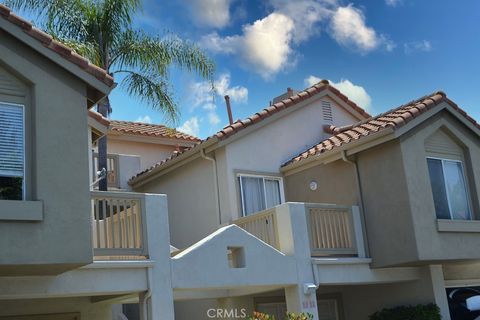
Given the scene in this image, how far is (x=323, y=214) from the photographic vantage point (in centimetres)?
1493

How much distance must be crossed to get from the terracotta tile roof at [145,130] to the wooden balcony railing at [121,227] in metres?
9.43

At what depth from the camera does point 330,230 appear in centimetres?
1501

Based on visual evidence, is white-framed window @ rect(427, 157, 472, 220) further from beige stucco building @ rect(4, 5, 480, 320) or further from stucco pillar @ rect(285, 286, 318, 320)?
stucco pillar @ rect(285, 286, 318, 320)

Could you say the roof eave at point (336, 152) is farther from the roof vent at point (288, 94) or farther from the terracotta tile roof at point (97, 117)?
the terracotta tile roof at point (97, 117)

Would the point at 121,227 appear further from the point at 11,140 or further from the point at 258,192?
the point at 258,192

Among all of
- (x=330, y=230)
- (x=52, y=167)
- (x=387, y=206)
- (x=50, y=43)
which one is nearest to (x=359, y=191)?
(x=387, y=206)

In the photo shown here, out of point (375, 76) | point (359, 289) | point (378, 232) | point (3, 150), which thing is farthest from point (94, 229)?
point (375, 76)

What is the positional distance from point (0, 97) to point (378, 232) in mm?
9093

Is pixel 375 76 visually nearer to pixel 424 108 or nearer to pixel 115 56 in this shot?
pixel 424 108

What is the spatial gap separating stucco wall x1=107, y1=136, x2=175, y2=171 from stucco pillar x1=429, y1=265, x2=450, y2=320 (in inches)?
427

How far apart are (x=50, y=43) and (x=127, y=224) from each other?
3.62m

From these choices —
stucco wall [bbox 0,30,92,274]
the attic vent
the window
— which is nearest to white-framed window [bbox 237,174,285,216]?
the attic vent

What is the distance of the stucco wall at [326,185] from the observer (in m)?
15.9

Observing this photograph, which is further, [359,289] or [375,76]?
[375,76]
